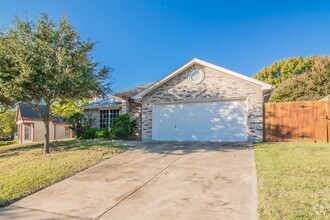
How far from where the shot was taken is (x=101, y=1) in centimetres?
1240

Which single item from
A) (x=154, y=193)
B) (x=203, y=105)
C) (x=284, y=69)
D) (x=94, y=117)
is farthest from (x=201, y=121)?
(x=284, y=69)

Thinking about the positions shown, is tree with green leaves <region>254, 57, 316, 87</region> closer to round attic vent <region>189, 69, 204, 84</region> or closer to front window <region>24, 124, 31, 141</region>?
round attic vent <region>189, 69, 204, 84</region>

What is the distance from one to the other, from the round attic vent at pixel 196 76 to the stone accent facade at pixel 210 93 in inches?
6.8

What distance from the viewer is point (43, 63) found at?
998 centimetres

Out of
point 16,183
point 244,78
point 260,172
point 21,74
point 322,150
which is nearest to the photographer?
point 260,172

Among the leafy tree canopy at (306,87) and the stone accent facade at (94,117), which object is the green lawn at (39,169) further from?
the leafy tree canopy at (306,87)

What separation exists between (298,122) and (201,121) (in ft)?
16.0

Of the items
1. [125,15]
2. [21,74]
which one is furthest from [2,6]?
[125,15]

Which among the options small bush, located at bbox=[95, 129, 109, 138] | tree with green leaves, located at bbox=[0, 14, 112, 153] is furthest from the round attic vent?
small bush, located at bbox=[95, 129, 109, 138]

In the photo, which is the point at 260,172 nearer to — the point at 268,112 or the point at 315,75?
the point at 268,112

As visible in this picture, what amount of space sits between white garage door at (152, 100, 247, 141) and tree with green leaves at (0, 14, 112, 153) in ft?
15.2

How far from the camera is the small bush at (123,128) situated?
14.4 metres

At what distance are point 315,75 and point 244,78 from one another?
13193 millimetres

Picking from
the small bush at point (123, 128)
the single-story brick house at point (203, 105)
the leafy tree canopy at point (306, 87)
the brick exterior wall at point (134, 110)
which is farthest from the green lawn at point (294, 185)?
the leafy tree canopy at point (306, 87)
